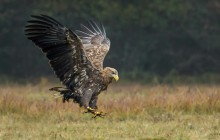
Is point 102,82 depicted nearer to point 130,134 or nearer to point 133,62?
point 130,134

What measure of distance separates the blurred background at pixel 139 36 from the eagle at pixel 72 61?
62.1 feet

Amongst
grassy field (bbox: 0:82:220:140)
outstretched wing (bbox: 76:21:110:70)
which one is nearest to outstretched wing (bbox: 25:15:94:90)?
outstretched wing (bbox: 76:21:110:70)

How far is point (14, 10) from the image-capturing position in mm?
34875

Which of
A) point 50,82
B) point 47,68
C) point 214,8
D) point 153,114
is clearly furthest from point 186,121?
point 214,8

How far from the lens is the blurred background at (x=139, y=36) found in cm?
3462

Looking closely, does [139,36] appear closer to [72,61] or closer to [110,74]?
[110,74]

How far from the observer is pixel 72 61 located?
13.7 meters

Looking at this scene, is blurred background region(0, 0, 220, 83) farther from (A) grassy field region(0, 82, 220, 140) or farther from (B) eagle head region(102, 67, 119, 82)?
(B) eagle head region(102, 67, 119, 82)

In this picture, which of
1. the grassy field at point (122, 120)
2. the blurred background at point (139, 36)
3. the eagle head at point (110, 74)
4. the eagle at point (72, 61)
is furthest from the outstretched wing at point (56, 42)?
A: the blurred background at point (139, 36)

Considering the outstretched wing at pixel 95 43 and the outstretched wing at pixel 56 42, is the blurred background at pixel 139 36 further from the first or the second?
the outstretched wing at pixel 56 42

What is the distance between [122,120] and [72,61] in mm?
2372

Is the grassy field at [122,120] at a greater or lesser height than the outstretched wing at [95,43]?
lesser

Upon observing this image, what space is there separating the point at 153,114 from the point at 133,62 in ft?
63.3

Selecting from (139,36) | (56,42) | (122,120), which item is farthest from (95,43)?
(139,36)
